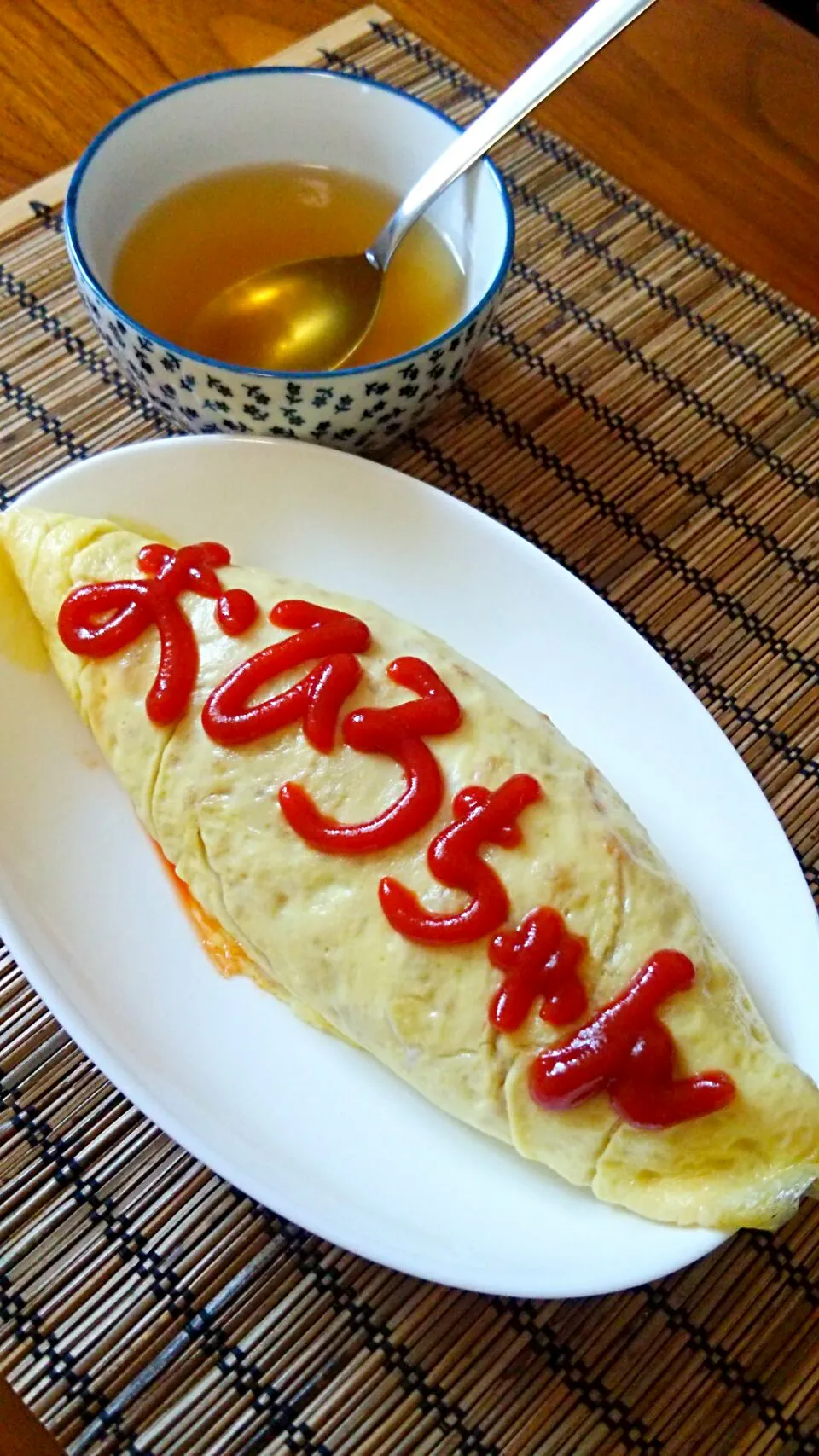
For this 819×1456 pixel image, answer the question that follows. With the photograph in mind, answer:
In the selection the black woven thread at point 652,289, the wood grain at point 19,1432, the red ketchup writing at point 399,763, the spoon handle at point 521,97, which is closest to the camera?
the wood grain at point 19,1432

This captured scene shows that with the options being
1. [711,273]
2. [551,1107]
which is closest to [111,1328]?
[551,1107]

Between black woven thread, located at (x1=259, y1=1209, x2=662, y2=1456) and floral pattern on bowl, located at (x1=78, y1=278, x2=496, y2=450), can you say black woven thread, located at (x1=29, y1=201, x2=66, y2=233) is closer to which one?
floral pattern on bowl, located at (x1=78, y1=278, x2=496, y2=450)

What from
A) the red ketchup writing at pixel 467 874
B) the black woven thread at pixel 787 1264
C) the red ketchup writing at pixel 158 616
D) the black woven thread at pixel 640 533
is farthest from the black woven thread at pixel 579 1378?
the black woven thread at pixel 640 533

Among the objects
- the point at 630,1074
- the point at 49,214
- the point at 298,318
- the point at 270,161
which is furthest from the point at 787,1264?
the point at 49,214

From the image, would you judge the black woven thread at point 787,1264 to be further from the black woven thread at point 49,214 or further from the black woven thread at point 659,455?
the black woven thread at point 49,214

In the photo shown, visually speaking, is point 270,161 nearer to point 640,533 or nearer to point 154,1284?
point 640,533

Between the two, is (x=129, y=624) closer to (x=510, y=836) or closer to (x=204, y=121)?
(x=510, y=836)

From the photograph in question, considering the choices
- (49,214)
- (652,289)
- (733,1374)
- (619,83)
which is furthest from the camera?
(619,83)
